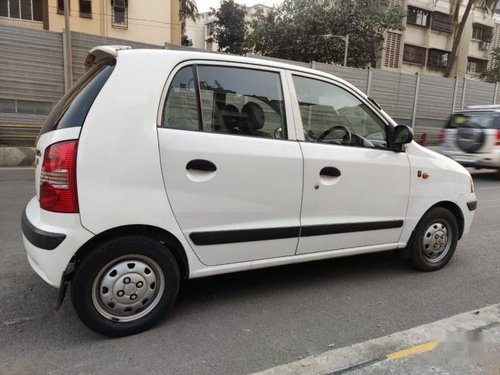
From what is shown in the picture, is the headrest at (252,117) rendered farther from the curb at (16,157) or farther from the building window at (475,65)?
the building window at (475,65)

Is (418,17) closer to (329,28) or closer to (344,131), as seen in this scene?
(329,28)

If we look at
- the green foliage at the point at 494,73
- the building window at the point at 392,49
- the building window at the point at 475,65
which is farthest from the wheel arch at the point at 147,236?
the building window at the point at 475,65

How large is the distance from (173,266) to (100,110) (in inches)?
44.1

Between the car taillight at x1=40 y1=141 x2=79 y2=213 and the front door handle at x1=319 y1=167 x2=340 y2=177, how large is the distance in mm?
1803

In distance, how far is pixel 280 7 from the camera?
2950cm

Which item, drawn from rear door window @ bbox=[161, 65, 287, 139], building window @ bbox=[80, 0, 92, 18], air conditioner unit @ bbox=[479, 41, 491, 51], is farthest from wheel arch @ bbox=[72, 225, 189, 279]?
air conditioner unit @ bbox=[479, 41, 491, 51]

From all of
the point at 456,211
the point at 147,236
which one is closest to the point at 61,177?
the point at 147,236

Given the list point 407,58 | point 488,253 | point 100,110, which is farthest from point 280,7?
point 100,110

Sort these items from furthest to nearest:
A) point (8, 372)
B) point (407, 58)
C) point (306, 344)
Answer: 1. point (407, 58)
2. point (306, 344)
3. point (8, 372)

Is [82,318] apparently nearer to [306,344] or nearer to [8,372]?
[8,372]

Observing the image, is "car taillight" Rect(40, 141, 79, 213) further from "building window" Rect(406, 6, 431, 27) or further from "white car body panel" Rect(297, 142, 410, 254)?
"building window" Rect(406, 6, 431, 27)

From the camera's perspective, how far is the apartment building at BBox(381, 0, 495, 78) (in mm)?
36125

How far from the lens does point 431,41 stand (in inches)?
1521

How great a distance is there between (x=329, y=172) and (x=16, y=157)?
31.0 ft
